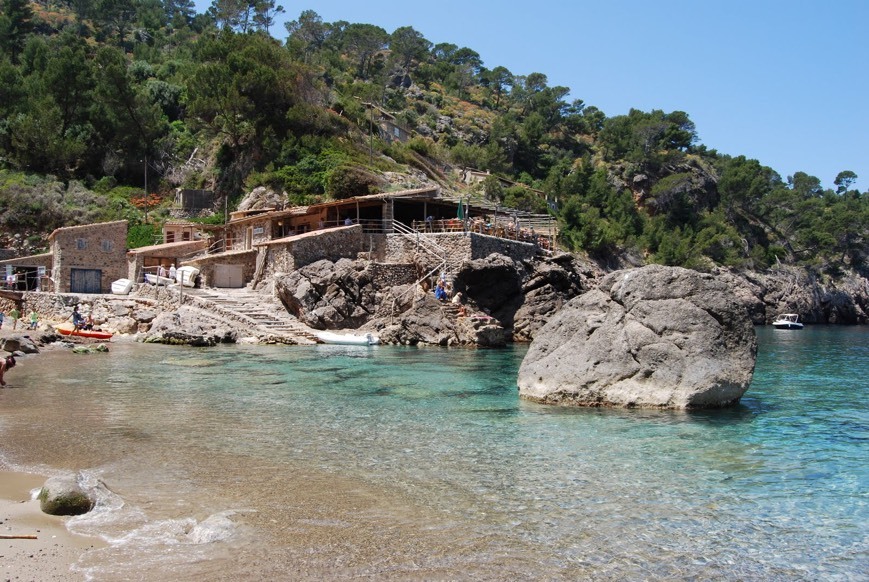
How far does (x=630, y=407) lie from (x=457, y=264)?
2334 centimetres

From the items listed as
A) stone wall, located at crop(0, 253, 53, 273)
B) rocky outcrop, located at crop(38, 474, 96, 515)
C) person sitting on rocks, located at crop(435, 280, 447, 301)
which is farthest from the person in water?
rocky outcrop, located at crop(38, 474, 96, 515)

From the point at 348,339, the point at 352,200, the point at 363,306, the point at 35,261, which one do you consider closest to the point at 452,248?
the point at 363,306

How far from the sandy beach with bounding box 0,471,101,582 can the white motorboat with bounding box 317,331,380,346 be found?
2384 cm

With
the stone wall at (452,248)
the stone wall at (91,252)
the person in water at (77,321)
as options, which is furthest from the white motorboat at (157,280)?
the stone wall at (452,248)

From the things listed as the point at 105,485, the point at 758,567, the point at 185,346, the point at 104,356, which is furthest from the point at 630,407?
the point at 185,346

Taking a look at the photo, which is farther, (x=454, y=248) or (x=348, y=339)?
(x=454, y=248)

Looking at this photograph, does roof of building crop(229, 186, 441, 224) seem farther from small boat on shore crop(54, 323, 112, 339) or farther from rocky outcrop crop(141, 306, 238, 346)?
small boat on shore crop(54, 323, 112, 339)

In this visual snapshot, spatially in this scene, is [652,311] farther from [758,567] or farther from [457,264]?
[457,264]

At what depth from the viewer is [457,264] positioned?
1478 inches

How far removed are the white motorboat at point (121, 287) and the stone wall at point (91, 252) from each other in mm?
2893

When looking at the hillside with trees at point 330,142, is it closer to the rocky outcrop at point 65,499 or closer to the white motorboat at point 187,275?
the white motorboat at point 187,275

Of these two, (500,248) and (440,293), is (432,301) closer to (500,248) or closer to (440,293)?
(440,293)

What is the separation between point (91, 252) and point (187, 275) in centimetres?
751

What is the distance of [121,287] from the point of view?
38.5m
